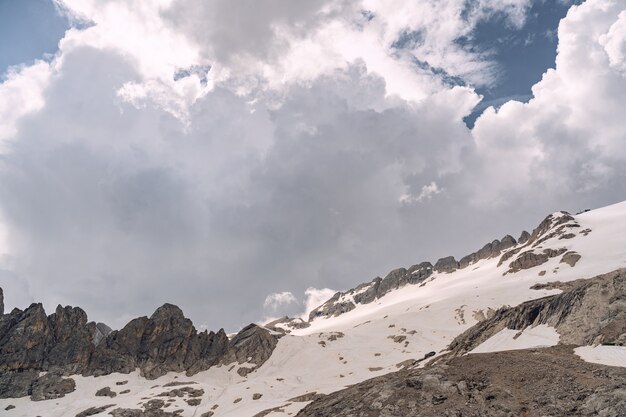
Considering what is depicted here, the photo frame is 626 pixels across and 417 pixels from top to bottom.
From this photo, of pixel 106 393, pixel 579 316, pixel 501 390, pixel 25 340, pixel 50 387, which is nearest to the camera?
pixel 501 390

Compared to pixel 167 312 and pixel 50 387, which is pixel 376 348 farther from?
pixel 50 387

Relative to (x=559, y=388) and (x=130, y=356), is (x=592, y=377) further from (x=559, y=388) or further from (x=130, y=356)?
(x=130, y=356)

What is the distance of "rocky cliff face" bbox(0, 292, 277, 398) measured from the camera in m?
113

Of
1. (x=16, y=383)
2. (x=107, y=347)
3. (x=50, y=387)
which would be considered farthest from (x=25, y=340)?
(x=107, y=347)

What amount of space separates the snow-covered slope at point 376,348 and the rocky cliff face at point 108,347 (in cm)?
551

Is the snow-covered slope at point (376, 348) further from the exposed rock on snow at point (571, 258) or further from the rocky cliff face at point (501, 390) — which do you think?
the rocky cliff face at point (501, 390)

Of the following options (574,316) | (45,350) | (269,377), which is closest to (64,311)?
(45,350)

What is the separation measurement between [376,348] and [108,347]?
81.5 m

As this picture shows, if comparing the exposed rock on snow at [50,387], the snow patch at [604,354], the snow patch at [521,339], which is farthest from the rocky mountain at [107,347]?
the snow patch at [604,354]

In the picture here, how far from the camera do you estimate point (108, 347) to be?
124438 millimetres

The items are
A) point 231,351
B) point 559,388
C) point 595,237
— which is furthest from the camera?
point 595,237

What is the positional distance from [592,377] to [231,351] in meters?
118

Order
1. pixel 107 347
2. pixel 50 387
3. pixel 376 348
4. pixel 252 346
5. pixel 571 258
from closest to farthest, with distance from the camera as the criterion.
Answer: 1. pixel 50 387
2. pixel 107 347
3. pixel 376 348
4. pixel 252 346
5. pixel 571 258

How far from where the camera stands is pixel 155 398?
94125 millimetres
